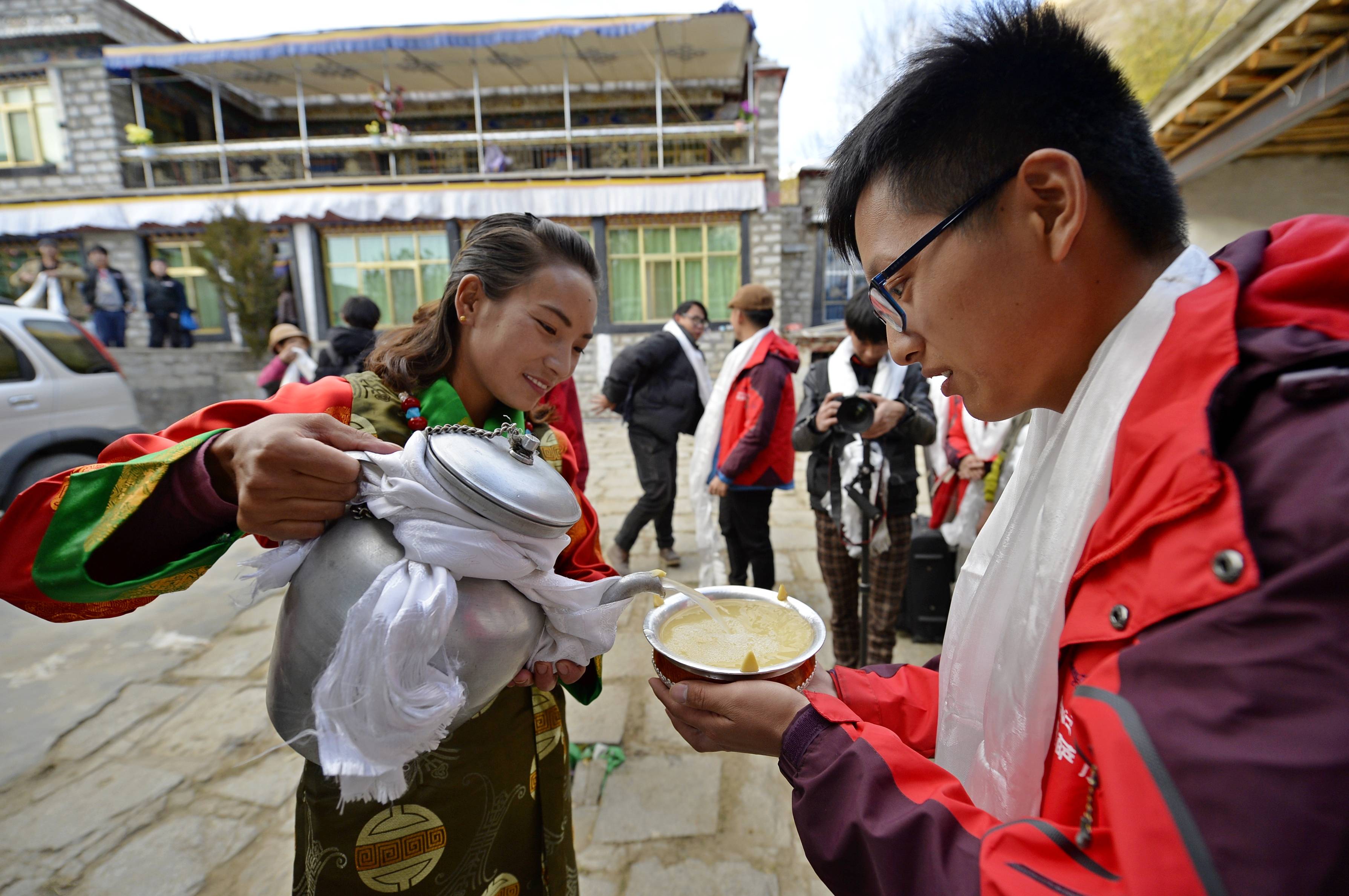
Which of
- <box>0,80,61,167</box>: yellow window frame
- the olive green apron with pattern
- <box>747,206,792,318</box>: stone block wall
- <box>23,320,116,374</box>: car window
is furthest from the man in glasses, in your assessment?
<box>0,80,61,167</box>: yellow window frame

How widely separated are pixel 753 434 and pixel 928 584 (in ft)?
4.52

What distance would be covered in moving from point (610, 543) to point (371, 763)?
4652 millimetres

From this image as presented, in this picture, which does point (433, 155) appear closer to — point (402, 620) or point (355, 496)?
point (355, 496)

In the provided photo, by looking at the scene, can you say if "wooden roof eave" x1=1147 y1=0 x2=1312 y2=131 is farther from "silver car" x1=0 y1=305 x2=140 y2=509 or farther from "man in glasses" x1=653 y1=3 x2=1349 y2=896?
"silver car" x1=0 y1=305 x2=140 y2=509

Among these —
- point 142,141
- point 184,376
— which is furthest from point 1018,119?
point 142,141

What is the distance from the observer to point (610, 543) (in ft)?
18.0

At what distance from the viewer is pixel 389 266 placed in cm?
1446

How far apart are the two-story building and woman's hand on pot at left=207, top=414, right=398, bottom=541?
12657 millimetres

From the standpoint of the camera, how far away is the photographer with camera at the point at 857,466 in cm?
304

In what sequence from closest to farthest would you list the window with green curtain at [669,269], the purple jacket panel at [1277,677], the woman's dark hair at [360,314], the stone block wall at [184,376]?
the purple jacket panel at [1277,677] → the woman's dark hair at [360,314] → the stone block wall at [184,376] → the window with green curtain at [669,269]

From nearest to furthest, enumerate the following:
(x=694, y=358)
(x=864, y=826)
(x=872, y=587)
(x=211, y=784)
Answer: (x=864, y=826) < (x=211, y=784) < (x=872, y=587) < (x=694, y=358)

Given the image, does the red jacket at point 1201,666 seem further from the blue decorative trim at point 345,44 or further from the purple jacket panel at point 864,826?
the blue decorative trim at point 345,44

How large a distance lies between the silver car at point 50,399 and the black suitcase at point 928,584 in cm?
605

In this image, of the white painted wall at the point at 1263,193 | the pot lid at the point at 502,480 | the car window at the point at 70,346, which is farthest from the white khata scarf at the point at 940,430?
the car window at the point at 70,346
